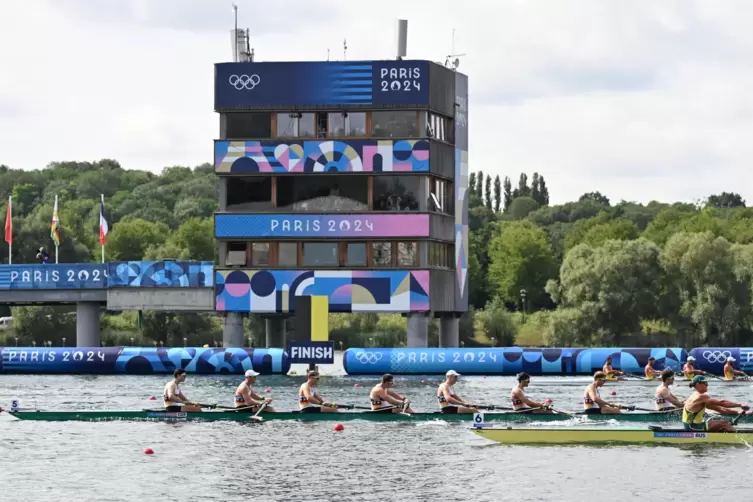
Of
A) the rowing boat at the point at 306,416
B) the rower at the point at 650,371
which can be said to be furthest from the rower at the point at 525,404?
the rower at the point at 650,371

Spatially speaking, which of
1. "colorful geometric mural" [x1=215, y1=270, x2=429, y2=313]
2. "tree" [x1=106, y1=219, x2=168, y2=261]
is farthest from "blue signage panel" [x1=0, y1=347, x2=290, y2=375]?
"tree" [x1=106, y1=219, x2=168, y2=261]

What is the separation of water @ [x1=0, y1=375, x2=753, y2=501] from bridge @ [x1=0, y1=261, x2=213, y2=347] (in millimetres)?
39644

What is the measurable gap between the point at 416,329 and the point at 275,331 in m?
15.7

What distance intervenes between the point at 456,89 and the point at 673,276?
128 feet

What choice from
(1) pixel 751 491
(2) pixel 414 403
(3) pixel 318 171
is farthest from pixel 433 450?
(3) pixel 318 171

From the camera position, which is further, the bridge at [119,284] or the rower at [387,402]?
the bridge at [119,284]

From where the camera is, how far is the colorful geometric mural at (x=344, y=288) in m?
91.2

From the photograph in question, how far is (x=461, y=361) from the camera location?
83875mm

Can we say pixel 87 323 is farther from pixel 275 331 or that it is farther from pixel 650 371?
pixel 650 371

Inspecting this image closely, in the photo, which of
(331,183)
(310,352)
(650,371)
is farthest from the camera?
(331,183)

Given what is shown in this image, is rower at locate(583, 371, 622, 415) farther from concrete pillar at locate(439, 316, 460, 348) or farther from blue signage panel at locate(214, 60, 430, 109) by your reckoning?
concrete pillar at locate(439, 316, 460, 348)

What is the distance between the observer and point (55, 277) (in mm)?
100750

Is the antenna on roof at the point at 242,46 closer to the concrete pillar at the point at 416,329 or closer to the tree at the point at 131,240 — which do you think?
the concrete pillar at the point at 416,329

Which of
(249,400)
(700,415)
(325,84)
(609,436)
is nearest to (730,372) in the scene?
(325,84)
